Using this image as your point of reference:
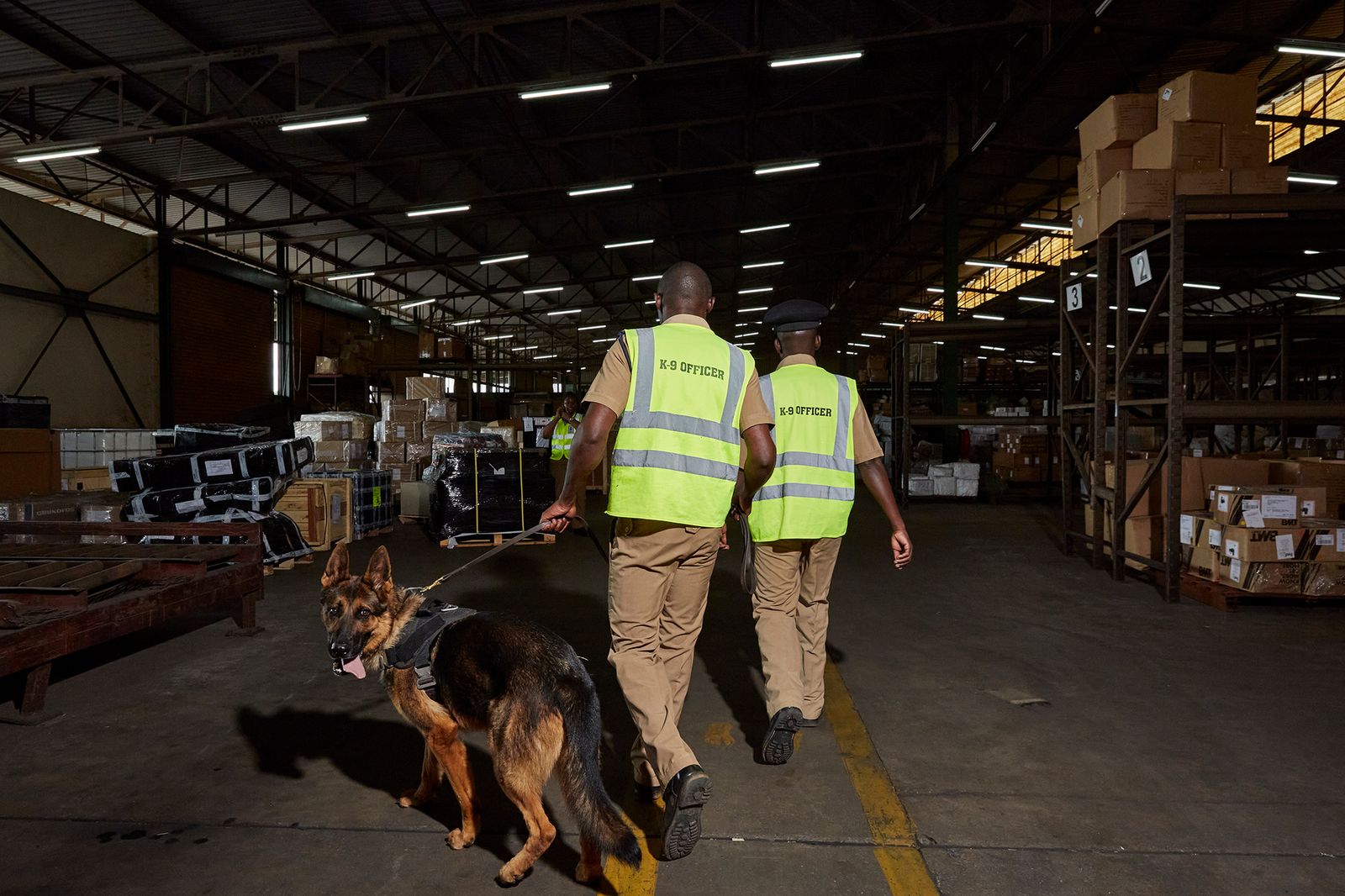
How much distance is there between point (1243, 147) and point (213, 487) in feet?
32.9

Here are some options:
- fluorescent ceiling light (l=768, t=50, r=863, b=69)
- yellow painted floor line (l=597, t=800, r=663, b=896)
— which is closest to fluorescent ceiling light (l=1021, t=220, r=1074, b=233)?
fluorescent ceiling light (l=768, t=50, r=863, b=69)

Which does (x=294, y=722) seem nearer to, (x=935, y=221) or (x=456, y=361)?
(x=456, y=361)

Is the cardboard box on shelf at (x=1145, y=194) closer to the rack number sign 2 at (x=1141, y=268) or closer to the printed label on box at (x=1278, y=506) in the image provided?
the rack number sign 2 at (x=1141, y=268)

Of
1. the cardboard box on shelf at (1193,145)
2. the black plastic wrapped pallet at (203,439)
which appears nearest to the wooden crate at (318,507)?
the black plastic wrapped pallet at (203,439)

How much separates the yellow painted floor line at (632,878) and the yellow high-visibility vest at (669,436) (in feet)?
3.53

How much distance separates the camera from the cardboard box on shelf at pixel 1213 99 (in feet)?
20.8

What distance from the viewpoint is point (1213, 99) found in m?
6.39

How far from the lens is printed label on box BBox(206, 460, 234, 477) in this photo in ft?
23.0

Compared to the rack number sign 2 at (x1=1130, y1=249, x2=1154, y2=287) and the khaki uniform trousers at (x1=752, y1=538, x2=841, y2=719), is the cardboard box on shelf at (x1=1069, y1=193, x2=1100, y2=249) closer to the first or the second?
the rack number sign 2 at (x1=1130, y1=249, x2=1154, y2=287)

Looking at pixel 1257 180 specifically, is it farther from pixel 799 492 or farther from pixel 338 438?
pixel 338 438

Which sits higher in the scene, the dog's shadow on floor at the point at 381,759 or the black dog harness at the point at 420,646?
the black dog harness at the point at 420,646

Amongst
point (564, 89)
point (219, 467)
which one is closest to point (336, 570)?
point (219, 467)

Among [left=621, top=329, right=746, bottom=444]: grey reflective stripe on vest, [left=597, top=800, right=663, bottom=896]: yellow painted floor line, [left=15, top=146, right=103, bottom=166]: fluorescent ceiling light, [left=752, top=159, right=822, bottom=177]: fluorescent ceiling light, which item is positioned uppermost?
[left=752, top=159, right=822, bottom=177]: fluorescent ceiling light

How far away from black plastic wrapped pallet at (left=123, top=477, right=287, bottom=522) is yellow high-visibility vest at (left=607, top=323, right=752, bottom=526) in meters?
6.10
